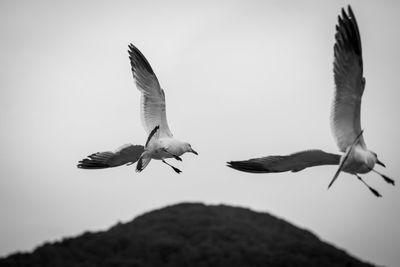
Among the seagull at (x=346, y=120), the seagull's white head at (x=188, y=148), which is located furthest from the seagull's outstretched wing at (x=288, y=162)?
the seagull's white head at (x=188, y=148)

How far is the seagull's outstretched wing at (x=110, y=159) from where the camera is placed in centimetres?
1634

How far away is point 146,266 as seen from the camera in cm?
6900

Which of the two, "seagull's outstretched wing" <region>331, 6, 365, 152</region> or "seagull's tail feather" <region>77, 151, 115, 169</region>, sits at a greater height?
"seagull's outstretched wing" <region>331, 6, 365, 152</region>

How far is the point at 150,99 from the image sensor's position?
16438 millimetres

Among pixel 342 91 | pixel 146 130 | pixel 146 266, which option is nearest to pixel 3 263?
pixel 146 266

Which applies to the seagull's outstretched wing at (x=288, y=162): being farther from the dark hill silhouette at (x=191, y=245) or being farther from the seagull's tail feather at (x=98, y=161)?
the dark hill silhouette at (x=191, y=245)

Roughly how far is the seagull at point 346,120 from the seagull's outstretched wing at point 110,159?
3.95 metres

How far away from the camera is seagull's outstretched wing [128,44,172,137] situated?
16.3 meters

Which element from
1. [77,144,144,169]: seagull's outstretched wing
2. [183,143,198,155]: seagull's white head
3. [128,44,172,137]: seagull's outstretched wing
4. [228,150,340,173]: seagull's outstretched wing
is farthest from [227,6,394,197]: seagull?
[77,144,144,169]: seagull's outstretched wing

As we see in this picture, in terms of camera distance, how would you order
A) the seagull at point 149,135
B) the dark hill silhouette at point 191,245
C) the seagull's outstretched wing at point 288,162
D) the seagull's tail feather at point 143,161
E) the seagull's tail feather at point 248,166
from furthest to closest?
1. the dark hill silhouette at point 191,245
2. the seagull at point 149,135
3. the seagull's tail feather at point 143,161
4. the seagull's tail feather at point 248,166
5. the seagull's outstretched wing at point 288,162

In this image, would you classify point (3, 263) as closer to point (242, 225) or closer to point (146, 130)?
point (242, 225)

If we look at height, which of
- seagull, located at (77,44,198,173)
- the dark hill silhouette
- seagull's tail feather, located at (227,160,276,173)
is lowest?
the dark hill silhouette

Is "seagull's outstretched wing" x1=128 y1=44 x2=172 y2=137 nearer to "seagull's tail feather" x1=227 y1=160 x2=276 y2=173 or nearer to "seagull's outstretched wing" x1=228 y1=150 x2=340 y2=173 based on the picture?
"seagull's tail feather" x1=227 y1=160 x2=276 y2=173

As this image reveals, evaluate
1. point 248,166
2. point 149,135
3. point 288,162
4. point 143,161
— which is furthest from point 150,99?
point 288,162
